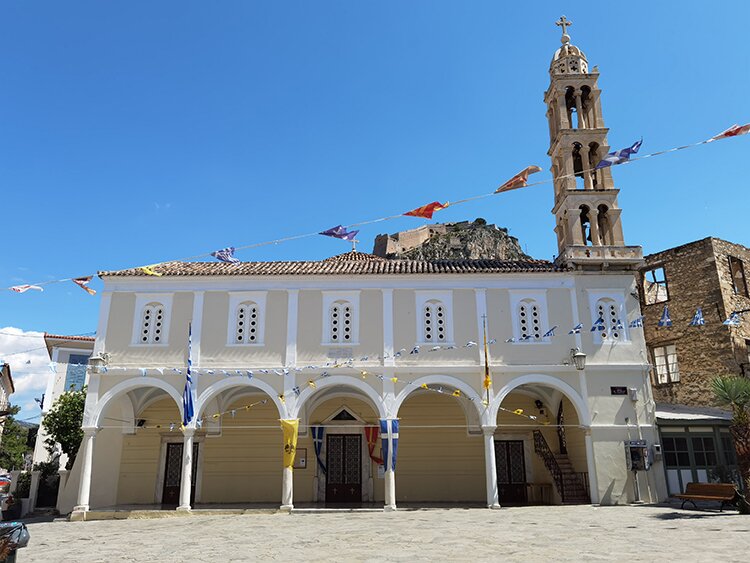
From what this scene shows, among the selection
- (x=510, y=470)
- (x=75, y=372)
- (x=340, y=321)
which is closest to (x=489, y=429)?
(x=510, y=470)

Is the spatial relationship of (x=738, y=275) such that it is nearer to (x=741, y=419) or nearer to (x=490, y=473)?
(x=741, y=419)

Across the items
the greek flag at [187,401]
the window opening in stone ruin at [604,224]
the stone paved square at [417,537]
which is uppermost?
the window opening in stone ruin at [604,224]

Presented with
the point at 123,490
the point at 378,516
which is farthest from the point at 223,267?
the point at 378,516

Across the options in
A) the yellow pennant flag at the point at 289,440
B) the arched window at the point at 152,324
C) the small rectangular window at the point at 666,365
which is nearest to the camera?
the yellow pennant flag at the point at 289,440

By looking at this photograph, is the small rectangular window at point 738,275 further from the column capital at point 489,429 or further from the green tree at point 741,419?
the column capital at point 489,429

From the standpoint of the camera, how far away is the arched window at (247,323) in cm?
1841

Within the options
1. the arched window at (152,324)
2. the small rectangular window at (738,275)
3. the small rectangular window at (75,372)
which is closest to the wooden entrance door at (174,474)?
the arched window at (152,324)

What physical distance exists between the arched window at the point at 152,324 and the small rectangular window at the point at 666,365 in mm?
18353

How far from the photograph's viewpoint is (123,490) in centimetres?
A: 1973

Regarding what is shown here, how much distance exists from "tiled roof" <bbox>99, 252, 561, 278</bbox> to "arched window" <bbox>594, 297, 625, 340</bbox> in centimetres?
181

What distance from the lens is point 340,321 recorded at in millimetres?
18531

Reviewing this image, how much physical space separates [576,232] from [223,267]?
1175 cm

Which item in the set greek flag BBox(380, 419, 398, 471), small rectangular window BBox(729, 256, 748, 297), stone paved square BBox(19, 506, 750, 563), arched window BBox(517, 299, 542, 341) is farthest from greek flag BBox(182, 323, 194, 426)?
small rectangular window BBox(729, 256, 748, 297)

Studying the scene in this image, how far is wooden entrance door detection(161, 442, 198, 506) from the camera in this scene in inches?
781
